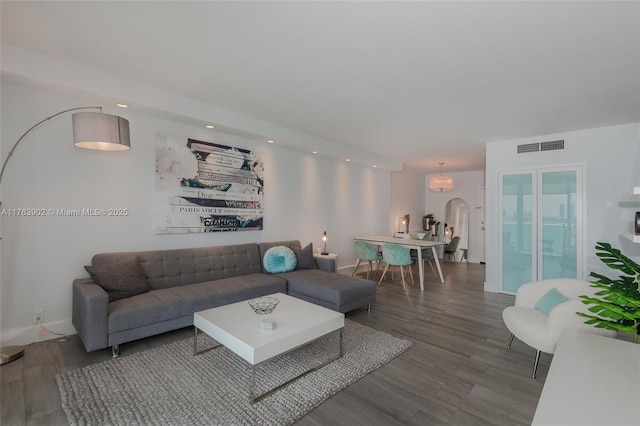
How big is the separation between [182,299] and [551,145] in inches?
223

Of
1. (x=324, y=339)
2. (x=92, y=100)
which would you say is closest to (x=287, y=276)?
(x=324, y=339)

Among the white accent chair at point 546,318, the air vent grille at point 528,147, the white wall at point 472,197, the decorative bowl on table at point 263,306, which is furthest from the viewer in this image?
the white wall at point 472,197

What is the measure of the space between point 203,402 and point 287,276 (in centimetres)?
212

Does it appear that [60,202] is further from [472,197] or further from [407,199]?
[472,197]

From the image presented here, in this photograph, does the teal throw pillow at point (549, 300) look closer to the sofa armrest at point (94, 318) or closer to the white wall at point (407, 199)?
the sofa armrest at point (94, 318)

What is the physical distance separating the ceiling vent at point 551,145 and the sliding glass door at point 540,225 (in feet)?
1.11

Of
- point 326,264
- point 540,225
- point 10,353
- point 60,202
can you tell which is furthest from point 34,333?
point 540,225

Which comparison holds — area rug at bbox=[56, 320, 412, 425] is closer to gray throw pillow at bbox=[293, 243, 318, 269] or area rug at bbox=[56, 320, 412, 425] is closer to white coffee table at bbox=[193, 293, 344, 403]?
white coffee table at bbox=[193, 293, 344, 403]

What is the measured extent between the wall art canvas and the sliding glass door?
4191mm

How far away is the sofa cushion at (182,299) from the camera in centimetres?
267

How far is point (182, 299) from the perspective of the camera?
3035 mm

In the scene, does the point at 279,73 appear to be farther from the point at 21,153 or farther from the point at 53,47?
the point at 21,153

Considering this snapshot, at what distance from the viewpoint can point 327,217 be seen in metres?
5.87

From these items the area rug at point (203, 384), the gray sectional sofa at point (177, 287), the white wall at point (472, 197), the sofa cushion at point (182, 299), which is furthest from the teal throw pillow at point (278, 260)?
the white wall at point (472, 197)
